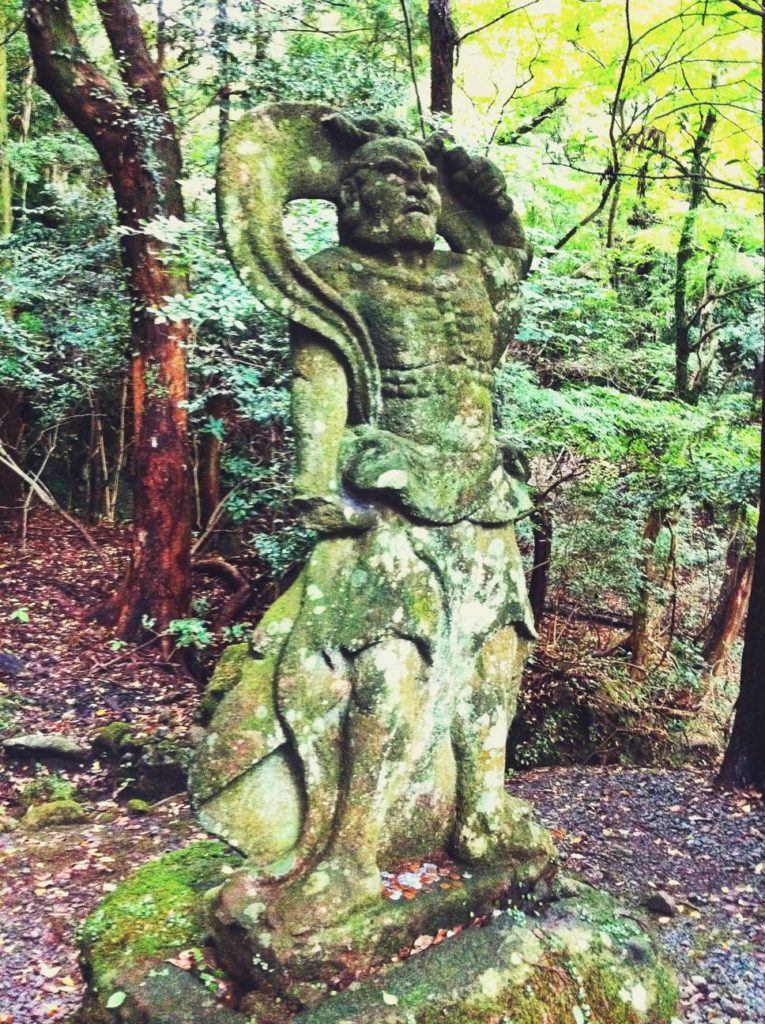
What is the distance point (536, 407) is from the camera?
641cm

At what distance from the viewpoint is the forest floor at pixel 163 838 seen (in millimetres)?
3619

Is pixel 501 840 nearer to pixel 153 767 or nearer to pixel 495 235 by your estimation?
pixel 495 235

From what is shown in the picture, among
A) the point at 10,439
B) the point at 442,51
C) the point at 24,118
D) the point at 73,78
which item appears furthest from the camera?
the point at 10,439

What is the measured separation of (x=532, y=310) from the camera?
6.25m

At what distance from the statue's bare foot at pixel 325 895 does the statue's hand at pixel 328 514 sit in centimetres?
112

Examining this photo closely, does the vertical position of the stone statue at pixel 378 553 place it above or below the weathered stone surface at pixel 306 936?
above

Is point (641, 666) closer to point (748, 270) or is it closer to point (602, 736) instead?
point (602, 736)

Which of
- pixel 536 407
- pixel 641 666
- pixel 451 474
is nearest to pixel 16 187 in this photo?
pixel 536 407

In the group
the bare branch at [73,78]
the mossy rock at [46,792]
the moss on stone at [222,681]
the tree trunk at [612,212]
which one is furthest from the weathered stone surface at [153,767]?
the tree trunk at [612,212]

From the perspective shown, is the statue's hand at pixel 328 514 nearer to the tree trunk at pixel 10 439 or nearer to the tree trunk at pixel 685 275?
the tree trunk at pixel 685 275

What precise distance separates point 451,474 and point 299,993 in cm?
181

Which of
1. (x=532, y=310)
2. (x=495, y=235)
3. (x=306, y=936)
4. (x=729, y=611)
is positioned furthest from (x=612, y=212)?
(x=306, y=936)

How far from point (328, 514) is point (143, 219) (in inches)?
200

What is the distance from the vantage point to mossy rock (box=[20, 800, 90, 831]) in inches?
214
